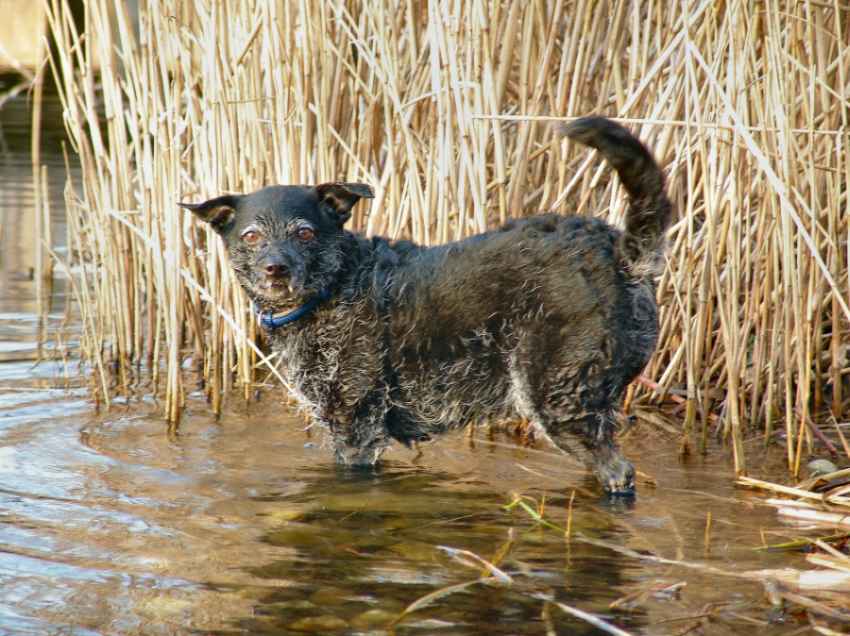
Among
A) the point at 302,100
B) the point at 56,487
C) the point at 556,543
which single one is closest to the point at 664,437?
the point at 556,543

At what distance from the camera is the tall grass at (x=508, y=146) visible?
15.9 ft

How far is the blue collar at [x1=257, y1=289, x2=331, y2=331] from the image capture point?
464 centimetres

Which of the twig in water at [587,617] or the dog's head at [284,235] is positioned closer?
the twig in water at [587,617]

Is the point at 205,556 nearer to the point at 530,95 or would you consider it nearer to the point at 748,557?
the point at 748,557

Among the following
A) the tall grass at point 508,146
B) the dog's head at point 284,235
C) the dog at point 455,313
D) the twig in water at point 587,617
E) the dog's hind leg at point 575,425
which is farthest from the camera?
the tall grass at point 508,146

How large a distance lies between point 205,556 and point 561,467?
6.04 ft

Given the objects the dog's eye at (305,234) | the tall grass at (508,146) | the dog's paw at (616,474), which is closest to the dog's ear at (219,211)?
the dog's eye at (305,234)

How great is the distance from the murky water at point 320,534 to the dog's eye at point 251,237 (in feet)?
3.46

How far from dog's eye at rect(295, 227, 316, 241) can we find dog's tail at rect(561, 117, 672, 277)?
1259mm

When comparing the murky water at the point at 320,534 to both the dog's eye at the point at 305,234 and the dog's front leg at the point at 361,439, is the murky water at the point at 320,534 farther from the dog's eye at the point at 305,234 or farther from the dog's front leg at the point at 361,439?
the dog's eye at the point at 305,234

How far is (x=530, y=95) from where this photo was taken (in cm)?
556

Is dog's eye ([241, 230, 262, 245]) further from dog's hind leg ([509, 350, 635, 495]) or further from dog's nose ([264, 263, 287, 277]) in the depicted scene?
dog's hind leg ([509, 350, 635, 495])

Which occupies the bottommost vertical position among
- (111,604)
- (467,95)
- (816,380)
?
(111,604)

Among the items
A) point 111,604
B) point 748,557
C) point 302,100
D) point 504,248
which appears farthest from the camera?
point 302,100
